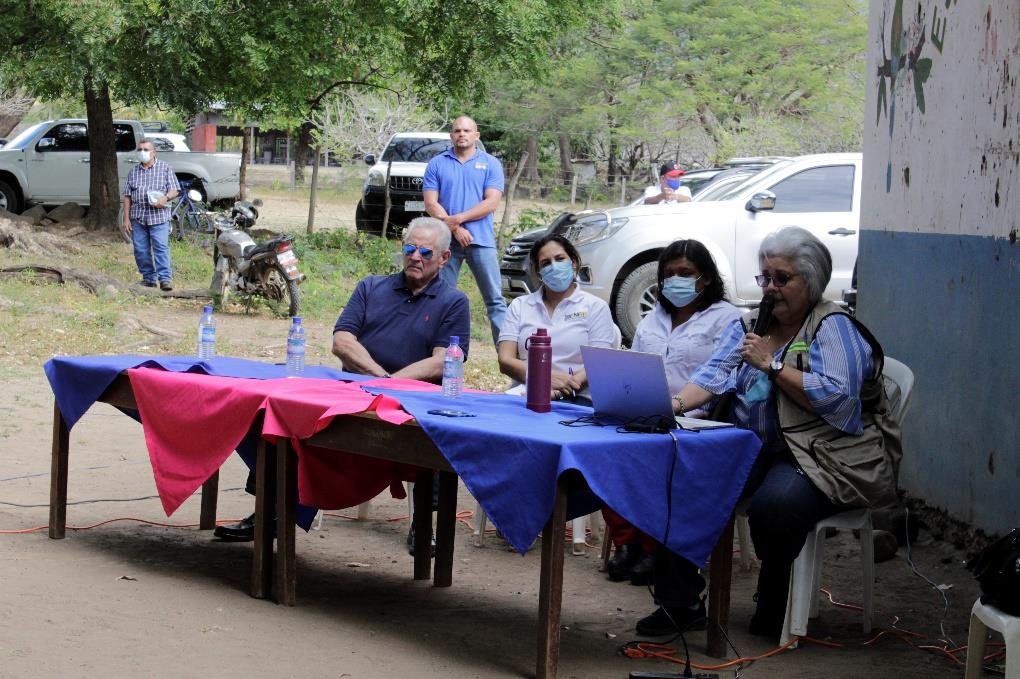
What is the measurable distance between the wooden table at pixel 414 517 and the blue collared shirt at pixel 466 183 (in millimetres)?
3728

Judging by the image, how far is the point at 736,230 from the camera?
1182 centimetres

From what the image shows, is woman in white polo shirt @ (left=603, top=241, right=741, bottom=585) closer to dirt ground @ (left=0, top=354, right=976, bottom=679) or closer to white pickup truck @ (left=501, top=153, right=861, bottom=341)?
dirt ground @ (left=0, top=354, right=976, bottom=679)

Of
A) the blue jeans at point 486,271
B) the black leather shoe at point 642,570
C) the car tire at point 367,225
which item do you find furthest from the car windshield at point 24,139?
the black leather shoe at point 642,570

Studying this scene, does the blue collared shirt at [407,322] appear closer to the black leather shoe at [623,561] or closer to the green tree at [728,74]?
the black leather shoe at [623,561]

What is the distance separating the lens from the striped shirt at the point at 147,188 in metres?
14.9

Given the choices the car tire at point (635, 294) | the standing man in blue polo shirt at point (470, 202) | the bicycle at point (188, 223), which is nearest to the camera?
the standing man in blue polo shirt at point (470, 202)

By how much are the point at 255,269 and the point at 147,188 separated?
101 inches

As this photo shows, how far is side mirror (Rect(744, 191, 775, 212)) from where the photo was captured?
11258 millimetres

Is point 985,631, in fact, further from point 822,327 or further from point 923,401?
point 923,401

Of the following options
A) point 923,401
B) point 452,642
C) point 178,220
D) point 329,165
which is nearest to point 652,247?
point 923,401

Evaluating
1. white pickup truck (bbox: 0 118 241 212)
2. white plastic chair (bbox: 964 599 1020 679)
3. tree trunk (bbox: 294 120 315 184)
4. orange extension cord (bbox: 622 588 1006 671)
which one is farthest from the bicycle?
white plastic chair (bbox: 964 599 1020 679)

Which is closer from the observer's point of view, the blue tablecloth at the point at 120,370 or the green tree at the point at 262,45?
the blue tablecloth at the point at 120,370

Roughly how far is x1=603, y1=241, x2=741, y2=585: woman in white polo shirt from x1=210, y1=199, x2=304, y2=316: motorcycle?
7702 millimetres

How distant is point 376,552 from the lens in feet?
20.2
